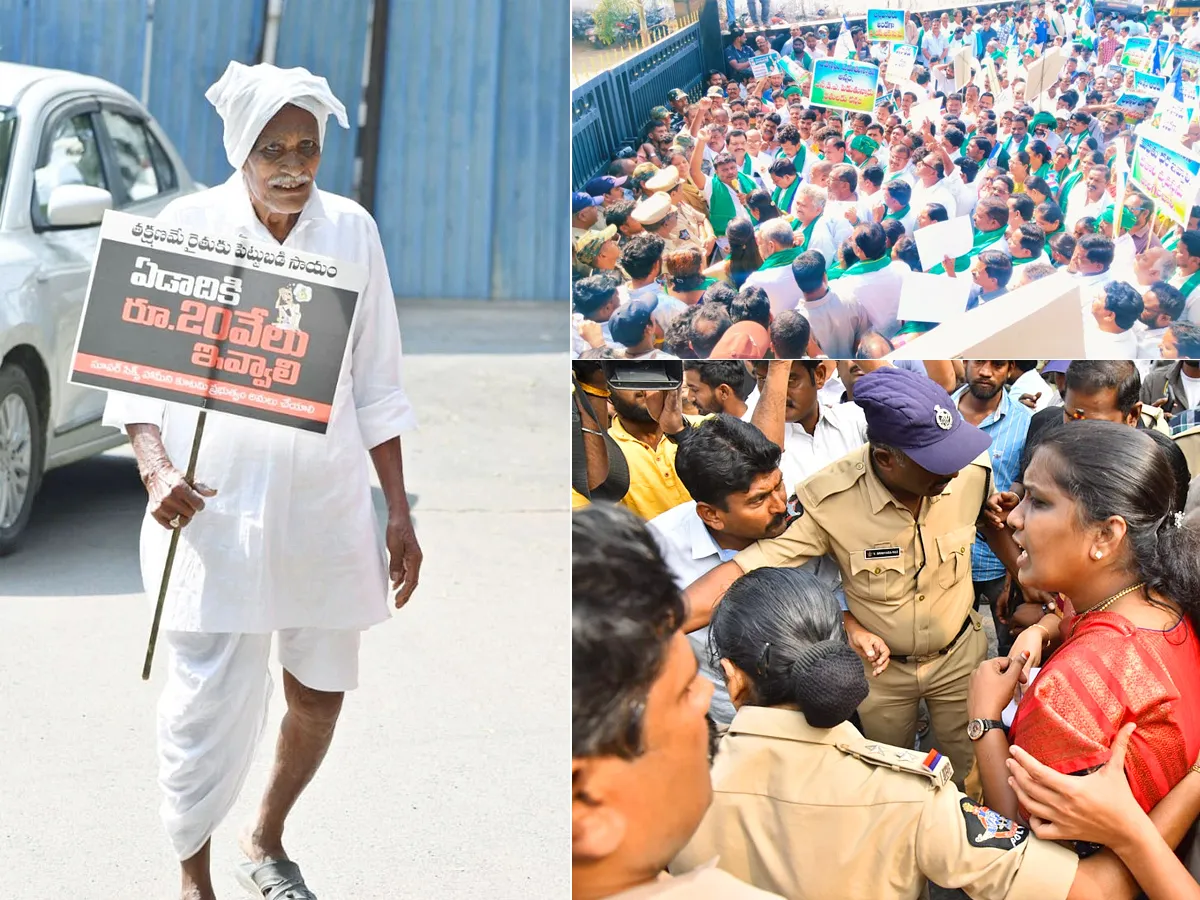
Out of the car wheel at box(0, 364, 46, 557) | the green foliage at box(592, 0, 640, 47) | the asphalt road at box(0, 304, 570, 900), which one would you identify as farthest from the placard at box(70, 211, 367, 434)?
the car wheel at box(0, 364, 46, 557)

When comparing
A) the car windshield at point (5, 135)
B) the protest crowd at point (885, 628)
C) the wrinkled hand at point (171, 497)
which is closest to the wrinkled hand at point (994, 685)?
the protest crowd at point (885, 628)

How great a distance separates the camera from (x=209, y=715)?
2.74m

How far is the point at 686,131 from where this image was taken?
2.32m

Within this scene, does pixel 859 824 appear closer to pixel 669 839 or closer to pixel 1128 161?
pixel 669 839

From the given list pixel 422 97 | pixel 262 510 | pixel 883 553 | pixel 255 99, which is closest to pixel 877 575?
pixel 883 553

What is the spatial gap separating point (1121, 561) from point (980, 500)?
32cm

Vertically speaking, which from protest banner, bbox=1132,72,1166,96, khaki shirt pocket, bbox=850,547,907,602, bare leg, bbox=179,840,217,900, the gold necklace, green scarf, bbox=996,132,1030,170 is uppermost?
protest banner, bbox=1132,72,1166,96

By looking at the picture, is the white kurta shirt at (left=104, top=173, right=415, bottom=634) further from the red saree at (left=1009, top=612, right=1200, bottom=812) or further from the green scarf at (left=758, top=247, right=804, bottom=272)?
the red saree at (left=1009, top=612, right=1200, bottom=812)

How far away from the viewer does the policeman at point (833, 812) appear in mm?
2086

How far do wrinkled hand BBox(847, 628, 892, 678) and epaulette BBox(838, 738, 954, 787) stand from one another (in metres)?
0.26

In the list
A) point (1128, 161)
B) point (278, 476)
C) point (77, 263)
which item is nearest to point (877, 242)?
point (1128, 161)

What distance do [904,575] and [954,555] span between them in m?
0.11

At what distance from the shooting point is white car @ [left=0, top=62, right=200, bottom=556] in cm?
498

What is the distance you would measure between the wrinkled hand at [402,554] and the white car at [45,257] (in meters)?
2.31
